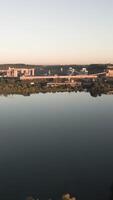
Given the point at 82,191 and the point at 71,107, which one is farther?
the point at 71,107

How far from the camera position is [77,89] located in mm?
44062

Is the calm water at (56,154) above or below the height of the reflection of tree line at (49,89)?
above

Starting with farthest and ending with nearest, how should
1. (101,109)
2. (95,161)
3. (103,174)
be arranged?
1. (101,109)
2. (95,161)
3. (103,174)

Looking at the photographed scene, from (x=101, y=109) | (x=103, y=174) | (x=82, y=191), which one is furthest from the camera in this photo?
(x=101, y=109)

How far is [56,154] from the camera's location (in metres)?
15.6

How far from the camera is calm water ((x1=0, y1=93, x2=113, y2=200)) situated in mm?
12312

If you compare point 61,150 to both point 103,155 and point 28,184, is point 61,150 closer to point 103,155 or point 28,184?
point 103,155

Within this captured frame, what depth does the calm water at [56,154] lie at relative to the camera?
12312 mm

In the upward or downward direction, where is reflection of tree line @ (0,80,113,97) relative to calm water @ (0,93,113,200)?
downward

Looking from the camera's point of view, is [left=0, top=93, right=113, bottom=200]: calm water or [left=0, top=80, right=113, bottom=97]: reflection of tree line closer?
[left=0, top=93, right=113, bottom=200]: calm water

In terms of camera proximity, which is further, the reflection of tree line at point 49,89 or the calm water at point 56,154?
the reflection of tree line at point 49,89

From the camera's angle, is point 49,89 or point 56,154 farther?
point 49,89

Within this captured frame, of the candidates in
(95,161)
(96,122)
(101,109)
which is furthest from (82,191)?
(101,109)

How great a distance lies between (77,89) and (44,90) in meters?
3.14
